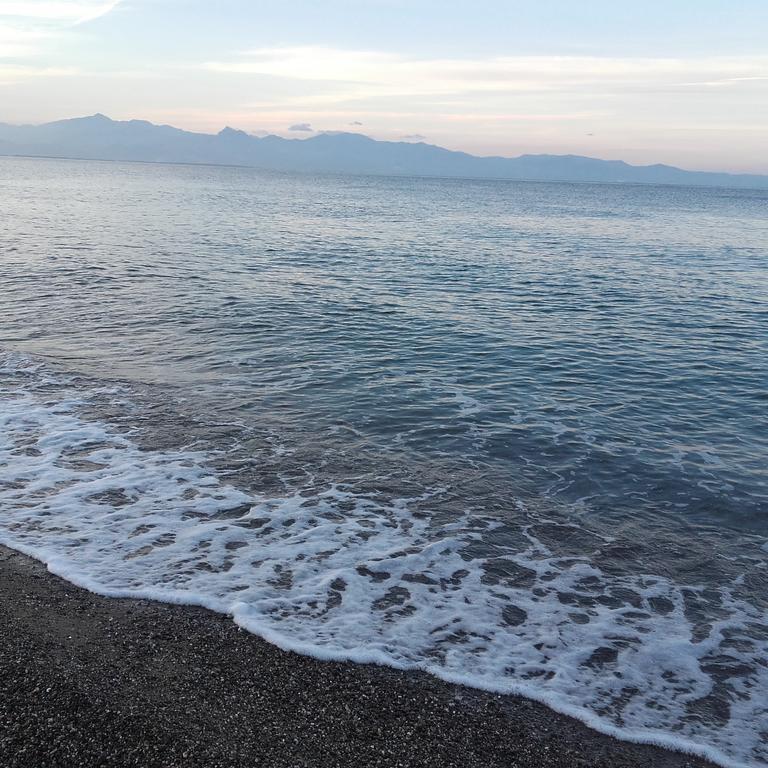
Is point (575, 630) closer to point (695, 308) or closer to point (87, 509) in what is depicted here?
point (87, 509)

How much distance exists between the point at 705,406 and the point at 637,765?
546 inches

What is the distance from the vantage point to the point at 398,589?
9656mm

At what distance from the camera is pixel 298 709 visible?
6.91m

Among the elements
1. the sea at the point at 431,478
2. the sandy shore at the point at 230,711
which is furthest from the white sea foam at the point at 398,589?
the sandy shore at the point at 230,711

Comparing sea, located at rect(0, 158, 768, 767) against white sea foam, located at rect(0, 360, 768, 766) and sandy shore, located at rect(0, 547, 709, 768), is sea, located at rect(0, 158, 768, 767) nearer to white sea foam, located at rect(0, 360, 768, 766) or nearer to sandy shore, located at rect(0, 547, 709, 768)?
white sea foam, located at rect(0, 360, 768, 766)

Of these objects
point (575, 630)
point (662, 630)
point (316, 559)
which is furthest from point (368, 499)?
point (662, 630)

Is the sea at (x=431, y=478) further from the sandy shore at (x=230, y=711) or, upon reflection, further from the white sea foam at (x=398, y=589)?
the sandy shore at (x=230, y=711)

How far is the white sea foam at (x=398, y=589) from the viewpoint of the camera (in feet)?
25.3

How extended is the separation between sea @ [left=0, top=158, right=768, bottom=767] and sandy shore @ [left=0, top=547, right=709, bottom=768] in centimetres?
42

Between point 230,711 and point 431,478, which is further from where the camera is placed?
point 431,478

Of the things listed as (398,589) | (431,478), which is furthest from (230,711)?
(431,478)

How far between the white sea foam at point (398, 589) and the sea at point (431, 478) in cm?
4

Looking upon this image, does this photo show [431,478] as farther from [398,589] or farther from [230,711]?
→ [230,711]

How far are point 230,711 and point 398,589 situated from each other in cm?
341
